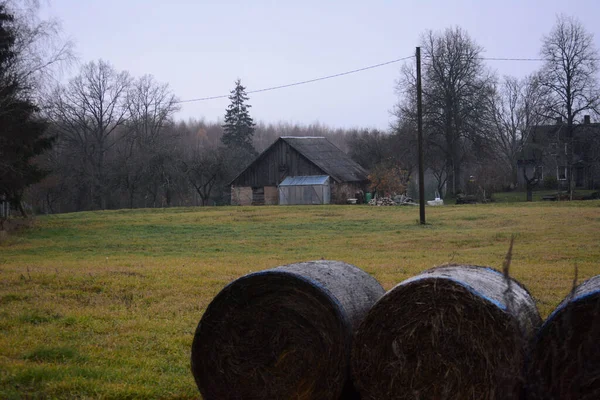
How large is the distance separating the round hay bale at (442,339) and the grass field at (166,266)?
2.15 meters

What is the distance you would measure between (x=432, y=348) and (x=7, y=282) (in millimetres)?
10295

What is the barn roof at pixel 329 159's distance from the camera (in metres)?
59.2

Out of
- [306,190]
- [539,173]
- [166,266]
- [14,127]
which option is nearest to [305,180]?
[306,190]

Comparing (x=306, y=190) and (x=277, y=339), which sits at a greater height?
(x=306, y=190)

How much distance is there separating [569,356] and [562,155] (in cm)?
6233

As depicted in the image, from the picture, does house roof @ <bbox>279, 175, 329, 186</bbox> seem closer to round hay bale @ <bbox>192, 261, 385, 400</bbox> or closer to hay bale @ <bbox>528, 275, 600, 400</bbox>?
round hay bale @ <bbox>192, 261, 385, 400</bbox>

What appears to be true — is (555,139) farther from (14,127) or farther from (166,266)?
(166,266)

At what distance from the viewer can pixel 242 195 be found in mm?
63188

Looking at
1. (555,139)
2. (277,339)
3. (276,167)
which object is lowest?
(277,339)

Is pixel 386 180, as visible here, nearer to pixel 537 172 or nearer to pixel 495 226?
pixel 537 172

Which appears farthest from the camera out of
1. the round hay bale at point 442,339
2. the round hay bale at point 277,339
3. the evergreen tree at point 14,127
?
the evergreen tree at point 14,127

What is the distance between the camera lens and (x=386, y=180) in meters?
55.5

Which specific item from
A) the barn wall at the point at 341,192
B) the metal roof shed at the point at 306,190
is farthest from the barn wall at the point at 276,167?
the barn wall at the point at 341,192

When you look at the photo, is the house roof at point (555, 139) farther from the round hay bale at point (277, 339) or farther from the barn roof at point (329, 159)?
the round hay bale at point (277, 339)
